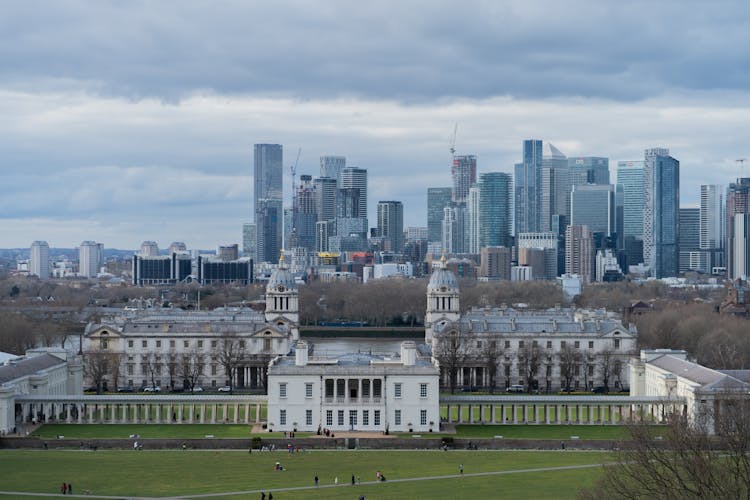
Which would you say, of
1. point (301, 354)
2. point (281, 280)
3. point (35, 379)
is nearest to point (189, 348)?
point (281, 280)

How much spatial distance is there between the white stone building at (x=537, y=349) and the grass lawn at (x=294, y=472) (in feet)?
116

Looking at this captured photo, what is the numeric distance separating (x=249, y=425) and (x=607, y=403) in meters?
21.6

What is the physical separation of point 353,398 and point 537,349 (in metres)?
32.2

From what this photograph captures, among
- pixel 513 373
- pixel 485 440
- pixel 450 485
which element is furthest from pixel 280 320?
pixel 450 485

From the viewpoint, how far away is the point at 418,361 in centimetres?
8838

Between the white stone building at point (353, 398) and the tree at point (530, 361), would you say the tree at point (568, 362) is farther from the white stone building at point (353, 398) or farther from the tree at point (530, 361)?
the white stone building at point (353, 398)

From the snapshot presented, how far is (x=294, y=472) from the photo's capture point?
6681 centimetres

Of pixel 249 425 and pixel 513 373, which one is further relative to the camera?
pixel 513 373

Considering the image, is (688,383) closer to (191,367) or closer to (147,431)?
(147,431)

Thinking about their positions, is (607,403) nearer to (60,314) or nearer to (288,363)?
(288,363)

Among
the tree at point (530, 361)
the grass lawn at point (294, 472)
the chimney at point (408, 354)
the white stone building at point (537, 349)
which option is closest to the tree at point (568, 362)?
the white stone building at point (537, 349)

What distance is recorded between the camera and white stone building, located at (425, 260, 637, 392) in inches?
4341

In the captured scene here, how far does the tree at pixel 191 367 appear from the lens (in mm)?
106438

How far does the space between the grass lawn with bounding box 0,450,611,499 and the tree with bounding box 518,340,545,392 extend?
3583 cm
